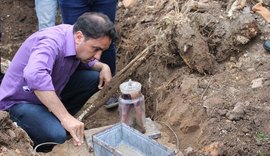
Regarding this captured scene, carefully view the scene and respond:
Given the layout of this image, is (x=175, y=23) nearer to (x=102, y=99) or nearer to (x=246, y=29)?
(x=246, y=29)

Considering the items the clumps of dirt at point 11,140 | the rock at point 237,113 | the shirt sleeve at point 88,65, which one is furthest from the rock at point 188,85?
the clumps of dirt at point 11,140

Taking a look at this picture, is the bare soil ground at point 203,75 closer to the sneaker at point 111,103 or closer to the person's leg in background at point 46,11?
the sneaker at point 111,103

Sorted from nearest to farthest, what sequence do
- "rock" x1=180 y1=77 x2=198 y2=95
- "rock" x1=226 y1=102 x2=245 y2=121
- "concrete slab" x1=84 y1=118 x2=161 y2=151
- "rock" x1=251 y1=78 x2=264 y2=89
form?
"rock" x1=226 y1=102 x2=245 y2=121
"concrete slab" x1=84 y1=118 x2=161 y2=151
"rock" x1=251 y1=78 x2=264 y2=89
"rock" x1=180 y1=77 x2=198 y2=95

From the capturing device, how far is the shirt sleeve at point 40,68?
139 inches

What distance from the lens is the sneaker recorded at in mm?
5035

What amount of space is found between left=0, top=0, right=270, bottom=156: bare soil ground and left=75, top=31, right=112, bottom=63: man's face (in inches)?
26.5

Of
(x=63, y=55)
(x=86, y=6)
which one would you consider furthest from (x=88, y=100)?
(x=63, y=55)

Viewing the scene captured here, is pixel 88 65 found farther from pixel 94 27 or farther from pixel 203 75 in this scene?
pixel 203 75

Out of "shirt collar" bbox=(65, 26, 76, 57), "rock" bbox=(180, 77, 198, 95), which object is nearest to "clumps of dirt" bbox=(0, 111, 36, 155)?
"shirt collar" bbox=(65, 26, 76, 57)

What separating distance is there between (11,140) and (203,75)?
1889mm

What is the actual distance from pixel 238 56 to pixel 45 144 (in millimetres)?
1850

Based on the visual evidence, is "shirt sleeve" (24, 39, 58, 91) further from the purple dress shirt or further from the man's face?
the man's face

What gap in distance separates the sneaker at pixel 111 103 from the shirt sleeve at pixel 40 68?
4.64 ft

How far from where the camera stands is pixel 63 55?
388 centimetres
